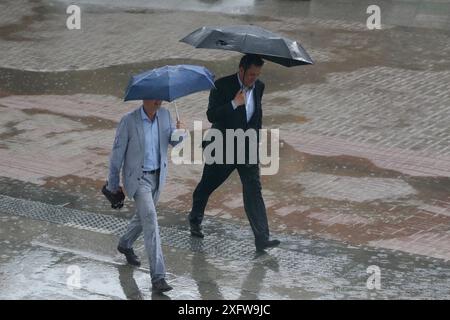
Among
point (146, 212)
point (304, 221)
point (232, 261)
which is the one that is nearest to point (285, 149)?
point (304, 221)

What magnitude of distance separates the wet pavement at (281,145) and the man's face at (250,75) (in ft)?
5.26

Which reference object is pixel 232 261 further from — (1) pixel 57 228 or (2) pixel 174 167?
(2) pixel 174 167

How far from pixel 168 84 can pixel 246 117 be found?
124cm

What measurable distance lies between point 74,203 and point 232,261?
2264 millimetres

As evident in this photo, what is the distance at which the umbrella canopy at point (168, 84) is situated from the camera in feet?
27.6

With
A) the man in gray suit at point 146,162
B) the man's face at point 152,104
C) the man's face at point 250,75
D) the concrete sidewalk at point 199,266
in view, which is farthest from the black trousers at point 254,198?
the man's face at point 152,104

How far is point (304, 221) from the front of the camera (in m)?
10.6

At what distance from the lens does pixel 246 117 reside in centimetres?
946

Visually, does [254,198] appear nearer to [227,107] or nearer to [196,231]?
[196,231]

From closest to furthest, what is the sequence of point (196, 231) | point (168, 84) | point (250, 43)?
point (168, 84)
point (250, 43)
point (196, 231)

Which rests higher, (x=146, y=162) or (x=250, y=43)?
(x=250, y=43)

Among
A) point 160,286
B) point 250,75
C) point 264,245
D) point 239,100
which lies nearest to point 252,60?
point 250,75

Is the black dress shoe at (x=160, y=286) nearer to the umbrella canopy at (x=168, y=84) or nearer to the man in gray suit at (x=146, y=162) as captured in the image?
the man in gray suit at (x=146, y=162)

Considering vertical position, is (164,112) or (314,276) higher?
(164,112)
